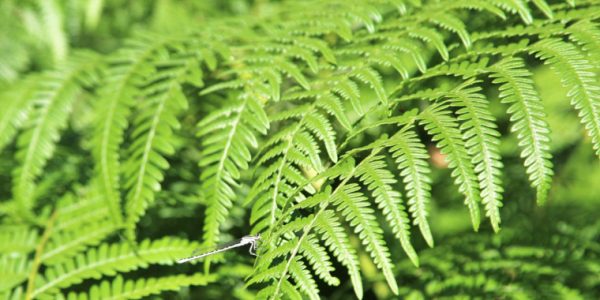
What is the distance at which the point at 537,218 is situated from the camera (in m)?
1.95

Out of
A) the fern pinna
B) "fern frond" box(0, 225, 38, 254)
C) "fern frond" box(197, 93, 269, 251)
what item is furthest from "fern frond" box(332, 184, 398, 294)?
"fern frond" box(0, 225, 38, 254)

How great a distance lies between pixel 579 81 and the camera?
1049 mm

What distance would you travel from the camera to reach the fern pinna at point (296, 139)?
1006 millimetres

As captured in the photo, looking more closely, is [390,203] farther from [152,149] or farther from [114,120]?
[114,120]

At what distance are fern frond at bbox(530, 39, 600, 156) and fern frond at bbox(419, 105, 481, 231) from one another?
0.67 feet

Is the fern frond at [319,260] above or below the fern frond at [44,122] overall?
below

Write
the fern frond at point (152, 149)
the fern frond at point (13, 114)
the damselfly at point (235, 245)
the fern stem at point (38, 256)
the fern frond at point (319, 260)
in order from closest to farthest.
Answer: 1. the fern frond at point (319, 260)
2. the damselfly at point (235, 245)
3. the fern frond at point (152, 149)
4. the fern stem at point (38, 256)
5. the fern frond at point (13, 114)

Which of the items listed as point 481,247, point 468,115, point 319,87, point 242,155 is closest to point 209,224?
point 242,155

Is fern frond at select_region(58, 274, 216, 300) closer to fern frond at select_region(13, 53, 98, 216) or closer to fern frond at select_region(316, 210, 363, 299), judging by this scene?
fern frond at select_region(13, 53, 98, 216)

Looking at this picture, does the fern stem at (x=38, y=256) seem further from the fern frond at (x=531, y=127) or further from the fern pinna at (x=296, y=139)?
the fern frond at (x=531, y=127)

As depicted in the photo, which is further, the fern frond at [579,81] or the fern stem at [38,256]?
the fern stem at [38,256]

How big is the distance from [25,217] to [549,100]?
5.81 feet

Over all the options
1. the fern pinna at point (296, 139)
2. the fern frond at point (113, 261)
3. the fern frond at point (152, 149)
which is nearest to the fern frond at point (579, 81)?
the fern pinna at point (296, 139)

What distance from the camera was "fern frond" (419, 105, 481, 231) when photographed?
987 mm
